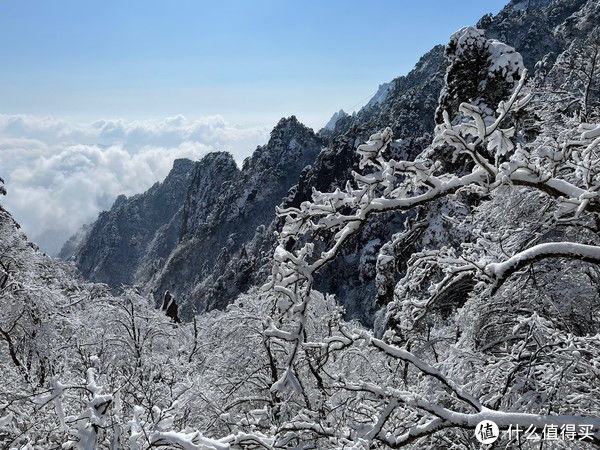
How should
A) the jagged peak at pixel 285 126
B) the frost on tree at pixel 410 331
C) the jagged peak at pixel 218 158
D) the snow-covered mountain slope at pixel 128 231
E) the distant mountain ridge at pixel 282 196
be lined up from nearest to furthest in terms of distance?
the frost on tree at pixel 410 331, the distant mountain ridge at pixel 282 196, the jagged peak at pixel 285 126, the jagged peak at pixel 218 158, the snow-covered mountain slope at pixel 128 231

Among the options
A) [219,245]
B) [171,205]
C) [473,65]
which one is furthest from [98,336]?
[171,205]

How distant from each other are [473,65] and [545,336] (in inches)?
548

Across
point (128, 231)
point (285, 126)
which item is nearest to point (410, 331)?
point (285, 126)

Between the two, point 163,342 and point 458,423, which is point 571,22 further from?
point 458,423

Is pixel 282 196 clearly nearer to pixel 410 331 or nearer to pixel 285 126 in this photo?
pixel 285 126

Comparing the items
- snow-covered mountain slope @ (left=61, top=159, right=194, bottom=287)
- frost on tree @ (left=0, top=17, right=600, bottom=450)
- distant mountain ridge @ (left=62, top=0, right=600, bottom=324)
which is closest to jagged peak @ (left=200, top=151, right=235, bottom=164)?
distant mountain ridge @ (left=62, top=0, right=600, bottom=324)

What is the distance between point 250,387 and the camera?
32.5ft

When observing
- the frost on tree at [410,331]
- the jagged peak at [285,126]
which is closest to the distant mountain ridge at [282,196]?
the jagged peak at [285,126]

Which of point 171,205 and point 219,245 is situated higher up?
point 171,205

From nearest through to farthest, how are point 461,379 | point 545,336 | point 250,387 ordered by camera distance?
point 545,336 < point 461,379 < point 250,387

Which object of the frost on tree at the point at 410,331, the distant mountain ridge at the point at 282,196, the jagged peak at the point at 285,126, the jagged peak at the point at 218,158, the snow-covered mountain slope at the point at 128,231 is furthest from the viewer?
the snow-covered mountain slope at the point at 128,231

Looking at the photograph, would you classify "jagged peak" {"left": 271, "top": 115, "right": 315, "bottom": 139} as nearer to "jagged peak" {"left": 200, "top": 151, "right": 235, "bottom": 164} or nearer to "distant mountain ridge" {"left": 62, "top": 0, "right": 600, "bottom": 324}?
"distant mountain ridge" {"left": 62, "top": 0, "right": 600, "bottom": 324}

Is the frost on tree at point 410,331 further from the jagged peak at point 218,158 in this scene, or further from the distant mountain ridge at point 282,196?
the jagged peak at point 218,158

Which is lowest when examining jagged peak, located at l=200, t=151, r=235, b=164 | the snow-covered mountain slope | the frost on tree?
the frost on tree
